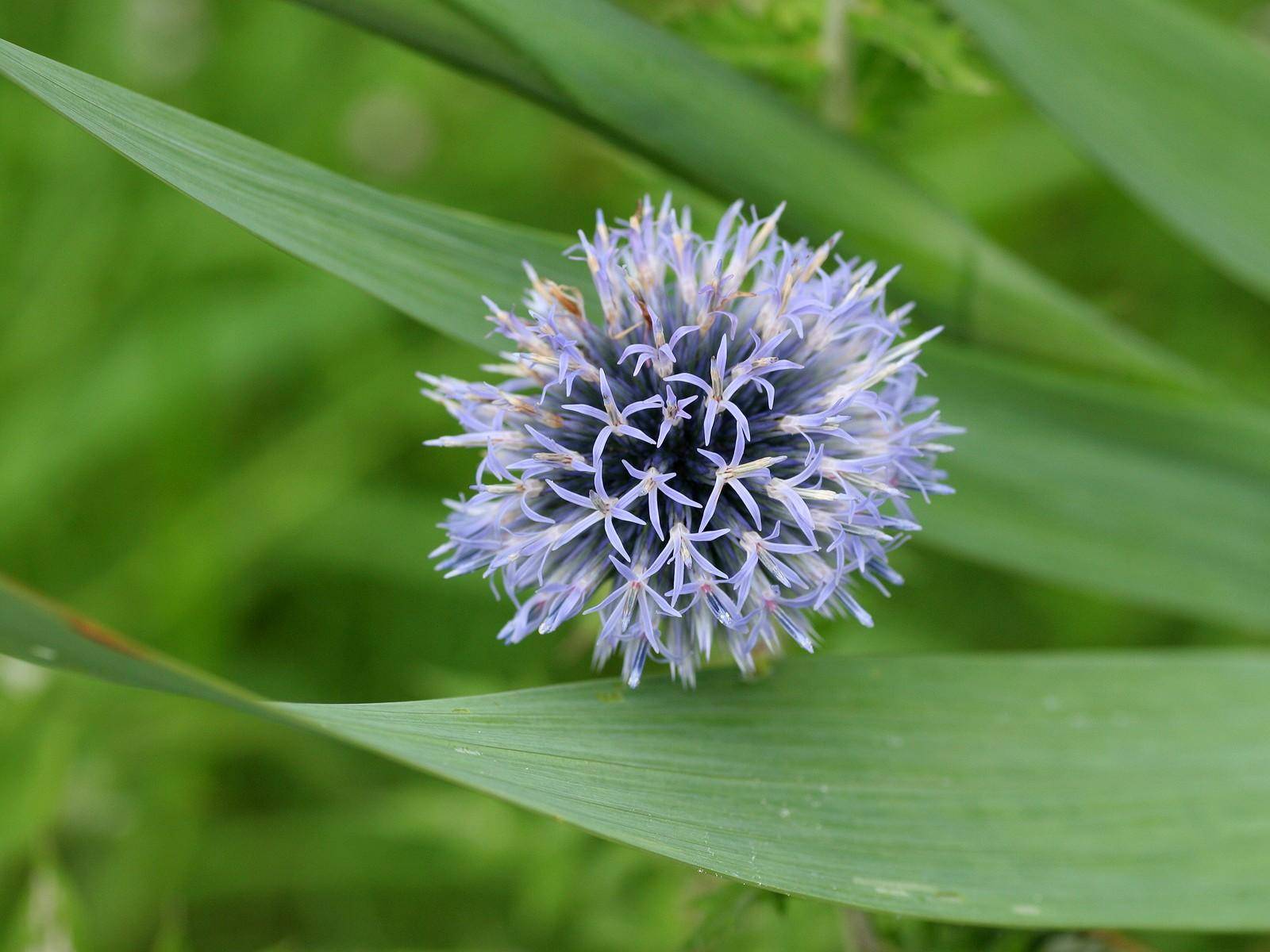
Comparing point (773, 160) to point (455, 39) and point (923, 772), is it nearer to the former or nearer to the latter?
point (455, 39)

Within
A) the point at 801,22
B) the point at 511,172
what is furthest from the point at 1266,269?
the point at 511,172

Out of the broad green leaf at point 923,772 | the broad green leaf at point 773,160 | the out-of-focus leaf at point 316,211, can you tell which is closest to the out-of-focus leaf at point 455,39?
the broad green leaf at point 773,160

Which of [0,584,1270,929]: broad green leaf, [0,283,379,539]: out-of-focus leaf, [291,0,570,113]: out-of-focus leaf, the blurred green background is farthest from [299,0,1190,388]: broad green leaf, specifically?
[0,283,379,539]: out-of-focus leaf

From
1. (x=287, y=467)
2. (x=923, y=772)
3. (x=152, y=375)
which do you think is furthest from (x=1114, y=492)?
(x=152, y=375)

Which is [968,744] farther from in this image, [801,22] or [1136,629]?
[1136,629]

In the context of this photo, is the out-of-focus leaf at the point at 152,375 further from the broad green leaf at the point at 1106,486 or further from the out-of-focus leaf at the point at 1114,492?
the out-of-focus leaf at the point at 1114,492

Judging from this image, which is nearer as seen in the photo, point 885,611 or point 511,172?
point 885,611

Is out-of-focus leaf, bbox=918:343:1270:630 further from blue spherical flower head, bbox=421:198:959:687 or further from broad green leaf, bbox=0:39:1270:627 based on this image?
blue spherical flower head, bbox=421:198:959:687
